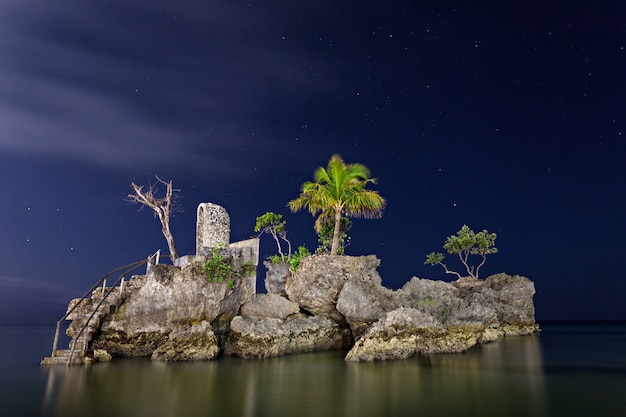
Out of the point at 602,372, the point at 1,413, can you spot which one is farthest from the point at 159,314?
the point at 602,372

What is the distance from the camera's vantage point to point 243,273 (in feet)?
71.3

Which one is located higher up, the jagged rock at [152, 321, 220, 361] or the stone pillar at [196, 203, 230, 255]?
the stone pillar at [196, 203, 230, 255]

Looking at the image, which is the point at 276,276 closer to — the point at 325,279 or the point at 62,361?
the point at 325,279

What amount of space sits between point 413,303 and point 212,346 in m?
11.7

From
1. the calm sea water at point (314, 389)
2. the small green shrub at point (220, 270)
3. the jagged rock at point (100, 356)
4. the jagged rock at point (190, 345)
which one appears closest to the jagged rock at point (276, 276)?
the small green shrub at point (220, 270)

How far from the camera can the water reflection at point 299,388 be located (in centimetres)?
1040

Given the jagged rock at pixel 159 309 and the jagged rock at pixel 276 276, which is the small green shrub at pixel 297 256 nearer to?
the jagged rock at pixel 276 276

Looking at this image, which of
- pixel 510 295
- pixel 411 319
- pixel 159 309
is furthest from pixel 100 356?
pixel 510 295

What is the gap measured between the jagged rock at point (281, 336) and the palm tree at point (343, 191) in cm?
494

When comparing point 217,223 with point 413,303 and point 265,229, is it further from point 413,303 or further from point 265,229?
point 413,303

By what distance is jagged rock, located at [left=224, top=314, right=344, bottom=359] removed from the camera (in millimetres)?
→ 19828

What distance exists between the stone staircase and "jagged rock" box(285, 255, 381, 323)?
9226 millimetres

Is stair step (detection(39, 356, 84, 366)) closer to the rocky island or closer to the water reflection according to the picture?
the rocky island

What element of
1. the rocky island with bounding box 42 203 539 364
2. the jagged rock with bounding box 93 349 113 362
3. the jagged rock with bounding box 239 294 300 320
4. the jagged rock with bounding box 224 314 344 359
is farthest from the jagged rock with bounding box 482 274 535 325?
the jagged rock with bounding box 93 349 113 362
